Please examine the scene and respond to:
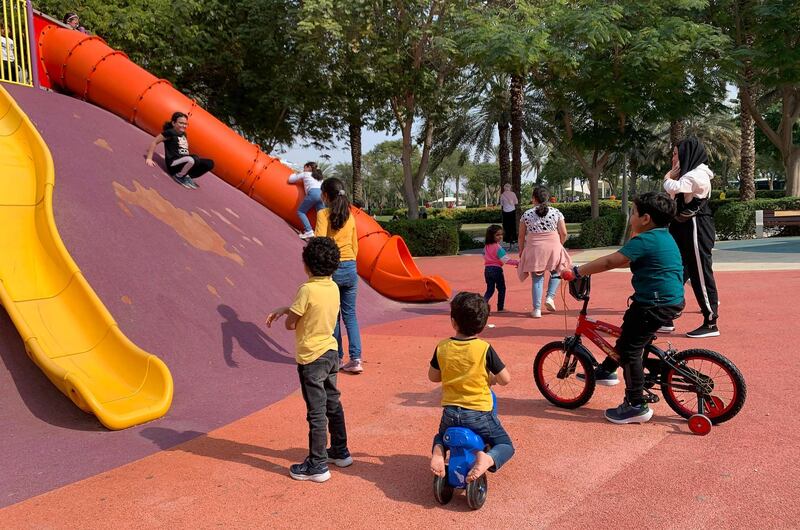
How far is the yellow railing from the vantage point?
9695mm

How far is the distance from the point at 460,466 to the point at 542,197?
537 cm

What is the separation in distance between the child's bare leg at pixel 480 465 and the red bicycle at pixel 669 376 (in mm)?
1614

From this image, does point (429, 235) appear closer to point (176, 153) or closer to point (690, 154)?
point (176, 153)

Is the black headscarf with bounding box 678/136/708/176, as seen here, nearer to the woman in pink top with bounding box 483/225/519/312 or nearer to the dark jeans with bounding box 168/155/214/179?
the woman in pink top with bounding box 483/225/519/312

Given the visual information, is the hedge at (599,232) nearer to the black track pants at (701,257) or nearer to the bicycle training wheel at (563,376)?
the black track pants at (701,257)

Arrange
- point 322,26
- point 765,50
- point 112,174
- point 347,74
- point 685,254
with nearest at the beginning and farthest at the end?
1. point 685,254
2. point 112,174
3. point 322,26
4. point 765,50
5. point 347,74

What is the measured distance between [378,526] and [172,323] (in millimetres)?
3626

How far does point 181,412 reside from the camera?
5.14 m

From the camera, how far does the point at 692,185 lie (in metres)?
6.67

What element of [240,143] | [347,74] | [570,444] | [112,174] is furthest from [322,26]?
[570,444]

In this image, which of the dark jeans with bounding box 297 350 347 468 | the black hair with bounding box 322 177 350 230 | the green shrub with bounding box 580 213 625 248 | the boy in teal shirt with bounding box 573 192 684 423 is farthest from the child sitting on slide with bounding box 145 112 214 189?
the green shrub with bounding box 580 213 625 248

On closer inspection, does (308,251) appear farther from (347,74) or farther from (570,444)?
(347,74)

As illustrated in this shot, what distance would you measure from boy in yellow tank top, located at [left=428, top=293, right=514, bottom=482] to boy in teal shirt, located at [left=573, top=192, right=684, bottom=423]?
4.26 ft

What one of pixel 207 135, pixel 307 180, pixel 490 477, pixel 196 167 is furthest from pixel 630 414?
pixel 207 135
